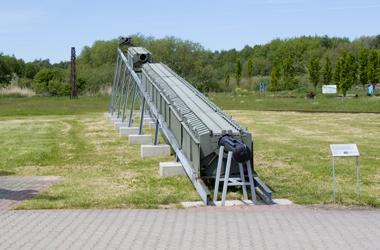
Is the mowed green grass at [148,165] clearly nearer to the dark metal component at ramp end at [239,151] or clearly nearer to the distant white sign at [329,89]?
the dark metal component at ramp end at [239,151]

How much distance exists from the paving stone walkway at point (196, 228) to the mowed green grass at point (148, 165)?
0.77m

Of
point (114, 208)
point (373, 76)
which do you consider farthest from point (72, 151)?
point (373, 76)

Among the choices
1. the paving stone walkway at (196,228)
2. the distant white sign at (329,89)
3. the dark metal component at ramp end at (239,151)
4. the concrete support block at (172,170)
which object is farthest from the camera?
the distant white sign at (329,89)

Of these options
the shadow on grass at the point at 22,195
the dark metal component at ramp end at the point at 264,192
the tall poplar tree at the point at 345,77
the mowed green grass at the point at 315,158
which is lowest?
the mowed green grass at the point at 315,158

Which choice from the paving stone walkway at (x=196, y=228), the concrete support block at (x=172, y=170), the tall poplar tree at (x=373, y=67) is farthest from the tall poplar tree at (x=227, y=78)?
the paving stone walkway at (x=196, y=228)

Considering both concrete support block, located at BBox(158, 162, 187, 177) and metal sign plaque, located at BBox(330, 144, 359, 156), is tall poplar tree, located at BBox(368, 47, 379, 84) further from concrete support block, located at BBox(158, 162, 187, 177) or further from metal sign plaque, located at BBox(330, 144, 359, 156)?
metal sign plaque, located at BBox(330, 144, 359, 156)

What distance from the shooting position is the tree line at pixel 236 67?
54719 mm

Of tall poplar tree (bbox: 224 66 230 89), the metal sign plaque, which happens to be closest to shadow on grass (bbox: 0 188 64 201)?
the metal sign plaque

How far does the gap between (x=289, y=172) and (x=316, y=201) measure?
3274mm

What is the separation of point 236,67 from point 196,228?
214ft

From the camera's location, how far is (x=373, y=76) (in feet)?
173

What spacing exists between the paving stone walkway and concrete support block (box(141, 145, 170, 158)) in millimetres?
6249

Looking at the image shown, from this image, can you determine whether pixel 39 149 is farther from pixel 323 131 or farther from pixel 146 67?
pixel 323 131

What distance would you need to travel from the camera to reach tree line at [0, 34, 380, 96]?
54719 mm
